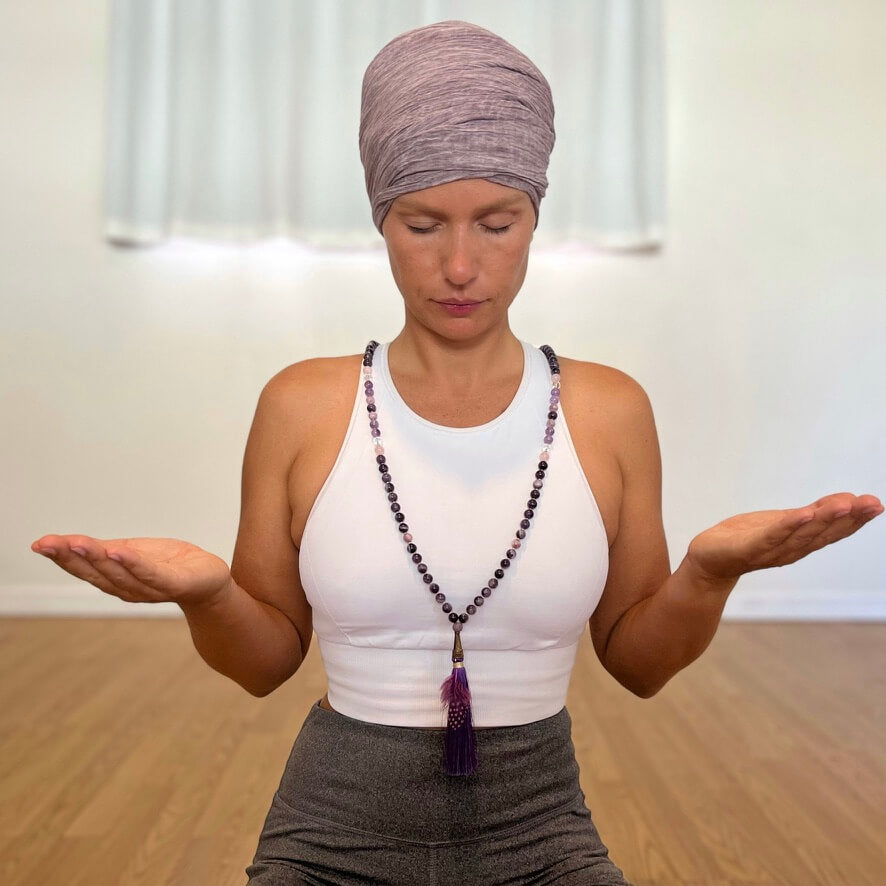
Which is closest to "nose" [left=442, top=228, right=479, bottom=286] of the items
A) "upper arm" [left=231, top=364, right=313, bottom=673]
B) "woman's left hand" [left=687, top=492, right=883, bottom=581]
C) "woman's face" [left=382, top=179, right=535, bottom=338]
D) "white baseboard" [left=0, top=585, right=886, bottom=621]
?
"woman's face" [left=382, top=179, right=535, bottom=338]

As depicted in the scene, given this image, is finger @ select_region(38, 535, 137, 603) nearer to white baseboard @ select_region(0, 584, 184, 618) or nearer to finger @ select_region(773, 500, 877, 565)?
finger @ select_region(773, 500, 877, 565)

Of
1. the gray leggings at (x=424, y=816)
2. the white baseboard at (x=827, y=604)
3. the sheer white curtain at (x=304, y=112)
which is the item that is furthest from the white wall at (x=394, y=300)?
the gray leggings at (x=424, y=816)

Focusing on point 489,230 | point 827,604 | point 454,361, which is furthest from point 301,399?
point 827,604

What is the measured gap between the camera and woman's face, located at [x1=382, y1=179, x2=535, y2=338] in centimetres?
125

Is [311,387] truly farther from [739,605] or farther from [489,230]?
[739,605]

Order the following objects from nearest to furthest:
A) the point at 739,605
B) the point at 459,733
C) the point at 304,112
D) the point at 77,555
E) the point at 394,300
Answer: the point at 77,555 → the point at 459,733 → the point at 304,112 → the point at 394,300 → the point at 739,605

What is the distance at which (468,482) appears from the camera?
1.30 meters

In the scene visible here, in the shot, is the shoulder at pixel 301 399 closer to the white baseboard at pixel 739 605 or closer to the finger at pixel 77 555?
the finger at pixel 77 555

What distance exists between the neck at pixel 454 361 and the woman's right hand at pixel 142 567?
1.06ft

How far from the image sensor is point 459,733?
120 centimetres

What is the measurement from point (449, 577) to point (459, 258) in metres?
0.32

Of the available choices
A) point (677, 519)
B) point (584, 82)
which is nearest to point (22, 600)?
point (677, 519)

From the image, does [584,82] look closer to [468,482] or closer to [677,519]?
[677,519]

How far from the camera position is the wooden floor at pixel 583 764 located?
2.17 meters
